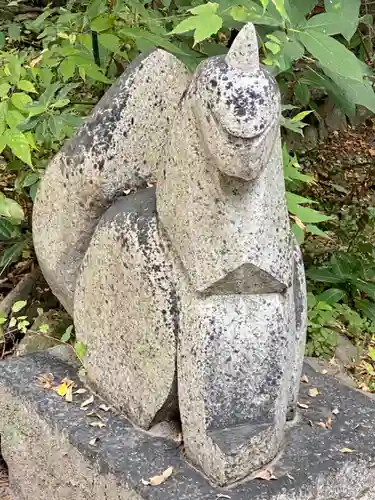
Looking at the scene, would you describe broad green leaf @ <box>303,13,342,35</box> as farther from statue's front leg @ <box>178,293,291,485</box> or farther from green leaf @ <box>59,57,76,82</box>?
green leaf @ <box>59,57,76,82</box>

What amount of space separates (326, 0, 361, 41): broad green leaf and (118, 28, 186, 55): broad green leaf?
A: 18.0 inches

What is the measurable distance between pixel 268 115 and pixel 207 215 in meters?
0.25

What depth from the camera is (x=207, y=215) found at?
170cm

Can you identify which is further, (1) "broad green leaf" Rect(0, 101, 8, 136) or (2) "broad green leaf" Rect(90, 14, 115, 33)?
(2) "broad green leaf" Rect(90, 14, 115, 33)

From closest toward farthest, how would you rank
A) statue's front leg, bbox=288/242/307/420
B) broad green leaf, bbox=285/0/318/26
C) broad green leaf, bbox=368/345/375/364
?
statue's front leg, bbox=288/242/307/420
broad green leaf, bbox=285/0/318/26
broad green leaf, bbox=368/345/375/364

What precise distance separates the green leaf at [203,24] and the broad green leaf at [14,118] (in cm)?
66

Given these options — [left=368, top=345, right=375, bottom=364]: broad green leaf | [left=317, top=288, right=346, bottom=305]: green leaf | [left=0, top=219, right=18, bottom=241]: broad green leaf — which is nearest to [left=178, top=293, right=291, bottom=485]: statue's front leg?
[left=368, top=345, right=375, bottom=364]: broad green leaf

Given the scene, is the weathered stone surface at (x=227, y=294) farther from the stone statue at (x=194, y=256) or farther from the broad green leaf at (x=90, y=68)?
the broad green leaf at (x=90, y=68)

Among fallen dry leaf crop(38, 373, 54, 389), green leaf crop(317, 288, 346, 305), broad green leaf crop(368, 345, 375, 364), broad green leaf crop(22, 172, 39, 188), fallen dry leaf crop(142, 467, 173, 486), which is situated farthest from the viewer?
green leaf crop(317, 288, 346, 305)

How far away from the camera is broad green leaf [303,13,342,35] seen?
78.0 inches

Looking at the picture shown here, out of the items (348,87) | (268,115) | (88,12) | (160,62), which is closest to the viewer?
(268,115)

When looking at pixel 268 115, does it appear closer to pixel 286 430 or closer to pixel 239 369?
pixel 239 369

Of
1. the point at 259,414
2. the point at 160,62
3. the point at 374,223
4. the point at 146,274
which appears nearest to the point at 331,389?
the point at 259,414

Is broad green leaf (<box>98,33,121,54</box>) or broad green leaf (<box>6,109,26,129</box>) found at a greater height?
broad green leaf (<box>98,33,121,54</box>)
